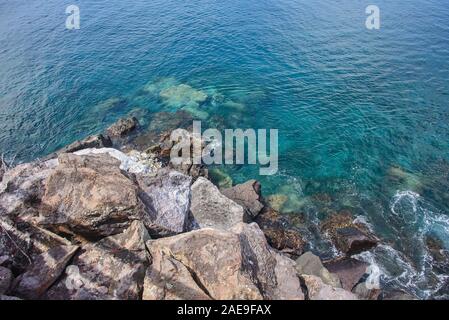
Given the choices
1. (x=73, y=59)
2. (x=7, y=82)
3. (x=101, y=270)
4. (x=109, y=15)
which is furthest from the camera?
(x=109, y=15)

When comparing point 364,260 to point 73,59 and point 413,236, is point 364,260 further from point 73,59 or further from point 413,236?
point 73,59

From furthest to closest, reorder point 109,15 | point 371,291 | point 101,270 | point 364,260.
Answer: point 109,15 → point 364,260 → point 371,291 → point 101,270

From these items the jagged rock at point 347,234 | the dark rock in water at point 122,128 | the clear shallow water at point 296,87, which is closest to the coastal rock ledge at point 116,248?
the jagged rock at point 347,234

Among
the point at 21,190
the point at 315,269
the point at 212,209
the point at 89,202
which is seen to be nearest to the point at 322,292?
the point at 315,269

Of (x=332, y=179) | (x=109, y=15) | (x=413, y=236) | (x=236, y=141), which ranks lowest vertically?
(x=413, y=236)

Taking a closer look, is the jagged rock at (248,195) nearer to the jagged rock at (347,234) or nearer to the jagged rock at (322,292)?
the jagged rock at (347,234)

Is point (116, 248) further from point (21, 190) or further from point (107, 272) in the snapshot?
point (21, 190)

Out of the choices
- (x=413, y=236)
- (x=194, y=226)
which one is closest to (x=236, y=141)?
(x=194, y=226)

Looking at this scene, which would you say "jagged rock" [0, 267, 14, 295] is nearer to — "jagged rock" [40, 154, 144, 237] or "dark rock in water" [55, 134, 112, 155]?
"jagged rock" [40, 154, 144, 237]
